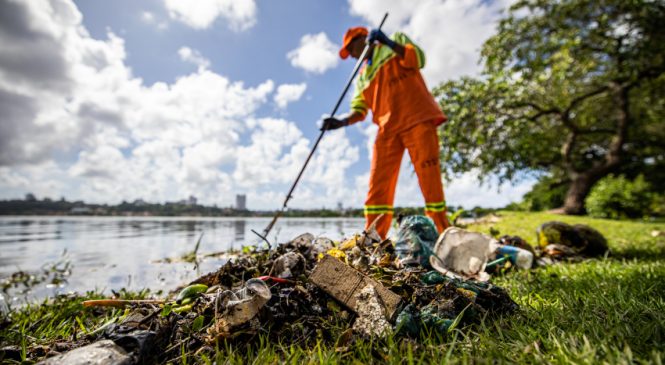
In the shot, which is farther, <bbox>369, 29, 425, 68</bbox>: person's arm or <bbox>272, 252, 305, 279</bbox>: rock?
<bbox>369, 29, 425, 68</bbox>: person's arm

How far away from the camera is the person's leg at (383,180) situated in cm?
345

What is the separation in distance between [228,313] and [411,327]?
0.78 m

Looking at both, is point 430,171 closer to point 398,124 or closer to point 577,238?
point 398,124

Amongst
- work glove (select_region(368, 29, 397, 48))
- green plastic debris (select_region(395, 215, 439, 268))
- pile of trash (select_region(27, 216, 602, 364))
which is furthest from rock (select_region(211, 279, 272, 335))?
work glove (select_region(368, 29, 397, 48))

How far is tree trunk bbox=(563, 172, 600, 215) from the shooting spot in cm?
1251

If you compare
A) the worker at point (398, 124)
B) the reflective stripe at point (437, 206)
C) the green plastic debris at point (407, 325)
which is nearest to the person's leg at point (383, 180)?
the worker at point (398, 124)

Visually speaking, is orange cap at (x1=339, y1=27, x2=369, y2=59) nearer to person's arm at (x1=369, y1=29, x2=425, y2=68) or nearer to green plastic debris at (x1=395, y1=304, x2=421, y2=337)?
person's arm at (x1=369, y1=29, x2=425, y2=68)

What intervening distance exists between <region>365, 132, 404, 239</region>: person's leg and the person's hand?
0.61m

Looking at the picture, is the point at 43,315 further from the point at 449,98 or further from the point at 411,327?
the point at 449,98

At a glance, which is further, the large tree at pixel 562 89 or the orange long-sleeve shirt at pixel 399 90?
the large tree at pixel 562 89

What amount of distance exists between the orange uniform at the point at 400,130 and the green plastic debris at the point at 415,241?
735mm

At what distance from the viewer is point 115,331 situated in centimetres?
110

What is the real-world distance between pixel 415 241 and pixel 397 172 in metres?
1.50

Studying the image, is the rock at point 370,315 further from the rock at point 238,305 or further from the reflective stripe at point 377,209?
the reflective stripe at point 377,209
